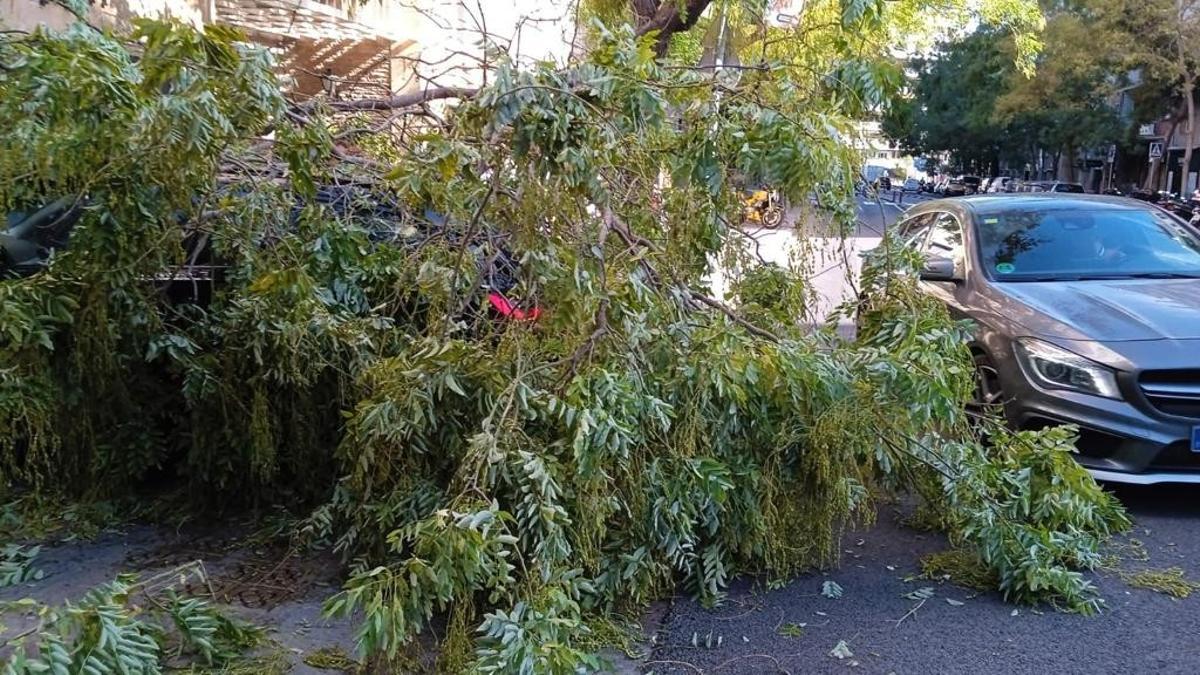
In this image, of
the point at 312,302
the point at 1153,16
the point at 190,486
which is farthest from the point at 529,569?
the point at 1153,16

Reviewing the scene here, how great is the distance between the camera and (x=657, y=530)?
4.14 m

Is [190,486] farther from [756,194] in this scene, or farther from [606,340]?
[756,194]

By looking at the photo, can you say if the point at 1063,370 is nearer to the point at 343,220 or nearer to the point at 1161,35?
the point at 343,220

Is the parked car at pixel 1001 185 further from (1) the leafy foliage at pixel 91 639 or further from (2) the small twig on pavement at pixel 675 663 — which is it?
(1) the leafy foliage at pixel 91 639

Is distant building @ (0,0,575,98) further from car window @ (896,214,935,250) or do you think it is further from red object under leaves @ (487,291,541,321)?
red object under leaves @ (487,291,541,321)

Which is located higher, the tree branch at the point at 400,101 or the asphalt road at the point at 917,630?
the tree branch at the point at 400,101

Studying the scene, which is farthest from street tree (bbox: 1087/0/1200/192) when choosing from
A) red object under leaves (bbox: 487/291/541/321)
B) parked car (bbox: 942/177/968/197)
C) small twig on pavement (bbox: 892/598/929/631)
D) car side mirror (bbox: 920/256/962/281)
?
red object under leaves (bbox: 487/291/541/321)

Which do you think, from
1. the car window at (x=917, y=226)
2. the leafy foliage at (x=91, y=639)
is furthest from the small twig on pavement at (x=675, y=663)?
the car window at (x=917, y=226)

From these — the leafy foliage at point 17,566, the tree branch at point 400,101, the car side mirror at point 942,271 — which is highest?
the tree branch at point 400,101

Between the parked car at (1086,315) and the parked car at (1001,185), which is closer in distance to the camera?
the parked car at (1086,315)

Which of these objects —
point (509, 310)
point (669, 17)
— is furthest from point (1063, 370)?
point (669, 17)

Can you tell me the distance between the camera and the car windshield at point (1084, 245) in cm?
623

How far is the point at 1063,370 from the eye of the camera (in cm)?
525

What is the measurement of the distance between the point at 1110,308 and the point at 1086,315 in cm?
17
